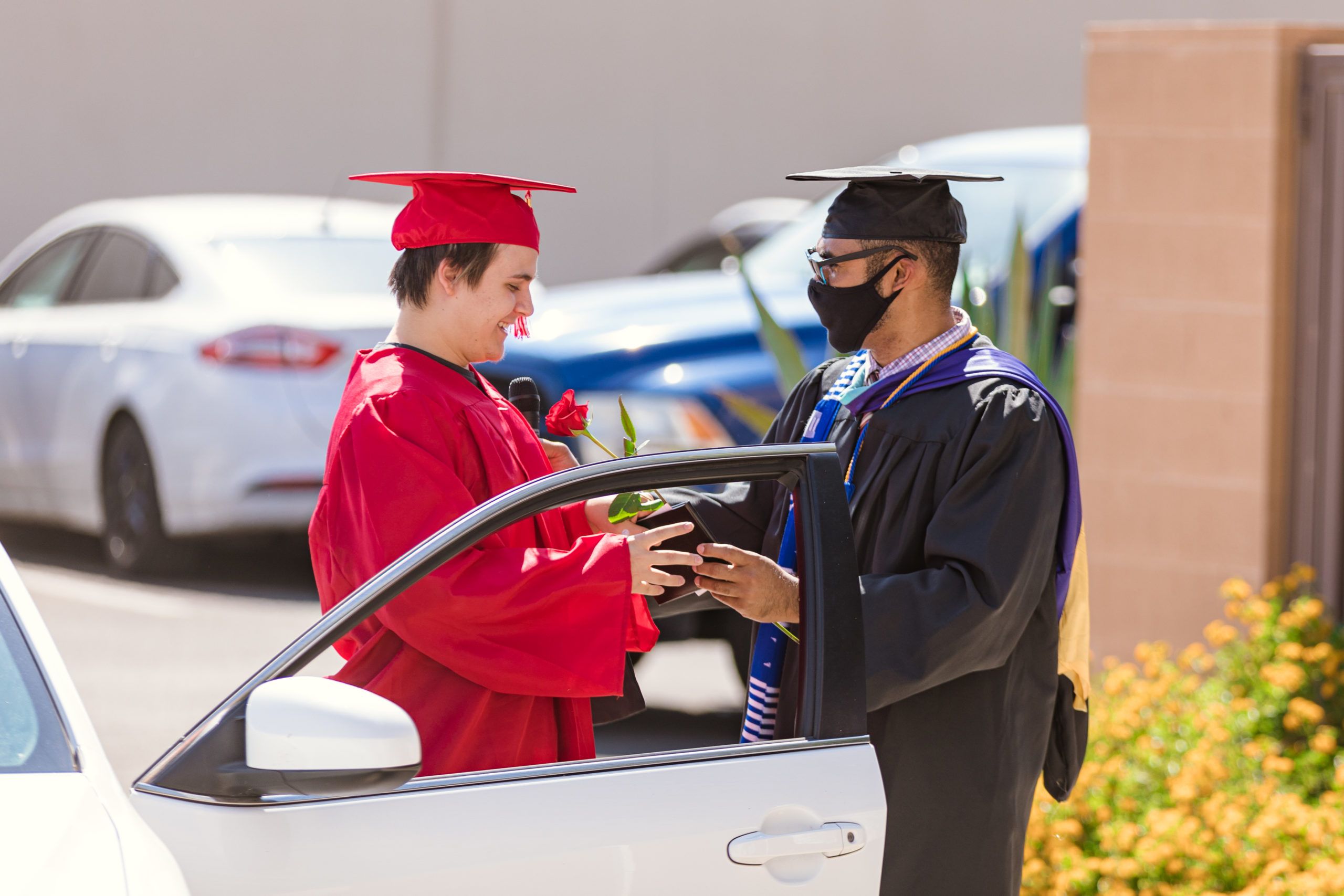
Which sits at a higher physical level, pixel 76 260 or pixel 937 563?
pixel 937 563

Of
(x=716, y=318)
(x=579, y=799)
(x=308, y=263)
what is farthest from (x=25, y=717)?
(x=308, y=263)

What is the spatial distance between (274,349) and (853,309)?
495cm

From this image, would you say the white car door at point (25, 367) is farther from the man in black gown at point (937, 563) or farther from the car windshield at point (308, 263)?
the man in black gown at point (937, 563)

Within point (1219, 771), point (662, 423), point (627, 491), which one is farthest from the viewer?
point (662, 423)

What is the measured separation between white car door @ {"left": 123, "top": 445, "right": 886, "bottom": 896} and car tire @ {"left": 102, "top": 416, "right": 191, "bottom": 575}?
589 cm

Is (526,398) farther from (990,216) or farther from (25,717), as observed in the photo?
(990,216)

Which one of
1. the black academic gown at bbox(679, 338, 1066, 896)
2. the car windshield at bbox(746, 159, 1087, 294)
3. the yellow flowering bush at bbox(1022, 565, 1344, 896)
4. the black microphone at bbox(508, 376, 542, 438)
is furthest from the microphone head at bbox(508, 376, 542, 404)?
the car windshield at bbox(746, 159, 1087, 294)

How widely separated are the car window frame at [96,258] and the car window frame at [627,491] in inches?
234

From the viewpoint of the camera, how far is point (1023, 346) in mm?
5348

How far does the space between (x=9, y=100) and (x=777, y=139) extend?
5761 millimetres

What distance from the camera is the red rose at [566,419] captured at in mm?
2594

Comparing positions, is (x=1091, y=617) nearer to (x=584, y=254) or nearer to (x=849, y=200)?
(x=849, y=200)

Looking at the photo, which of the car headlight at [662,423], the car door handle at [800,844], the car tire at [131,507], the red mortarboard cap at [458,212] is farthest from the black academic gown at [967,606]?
the car tire at [131,507]

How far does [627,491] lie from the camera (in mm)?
2236
